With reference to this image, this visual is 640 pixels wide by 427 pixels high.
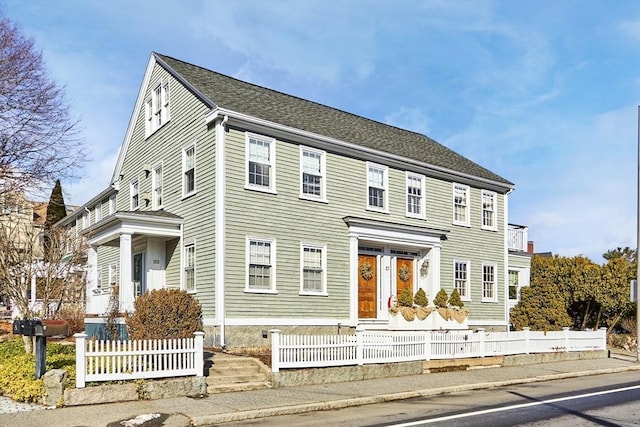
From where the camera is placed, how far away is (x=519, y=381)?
16844 millimetres

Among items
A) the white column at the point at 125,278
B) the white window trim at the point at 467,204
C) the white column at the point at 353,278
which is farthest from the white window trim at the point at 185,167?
the white window trim at the point at 467,204

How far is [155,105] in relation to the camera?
23969 mm

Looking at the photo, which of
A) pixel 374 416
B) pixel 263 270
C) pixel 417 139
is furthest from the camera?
pixel 417 139

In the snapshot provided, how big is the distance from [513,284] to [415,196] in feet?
27.6

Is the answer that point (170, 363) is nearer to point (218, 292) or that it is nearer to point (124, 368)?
point (124, 368)

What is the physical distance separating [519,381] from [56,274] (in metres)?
13.5

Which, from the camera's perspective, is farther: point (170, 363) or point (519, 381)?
point (519, 381)

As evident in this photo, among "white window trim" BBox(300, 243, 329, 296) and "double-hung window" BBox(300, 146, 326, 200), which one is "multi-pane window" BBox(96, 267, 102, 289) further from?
"double-hung window" BBox(300, 146, 326, 200)

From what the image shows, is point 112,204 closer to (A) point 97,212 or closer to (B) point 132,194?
(A) point 97,212

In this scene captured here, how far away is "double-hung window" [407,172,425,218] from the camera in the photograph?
966 inches

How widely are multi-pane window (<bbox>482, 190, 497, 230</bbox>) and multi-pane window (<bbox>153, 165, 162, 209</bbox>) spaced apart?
13.4m

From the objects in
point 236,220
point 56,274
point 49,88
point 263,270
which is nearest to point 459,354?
point 263,270

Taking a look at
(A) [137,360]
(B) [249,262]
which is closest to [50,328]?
(A) [137,360]

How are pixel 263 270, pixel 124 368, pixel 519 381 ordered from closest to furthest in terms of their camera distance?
1. pixel 124 368
2. pixel 519 381
3. pixel 263 270
